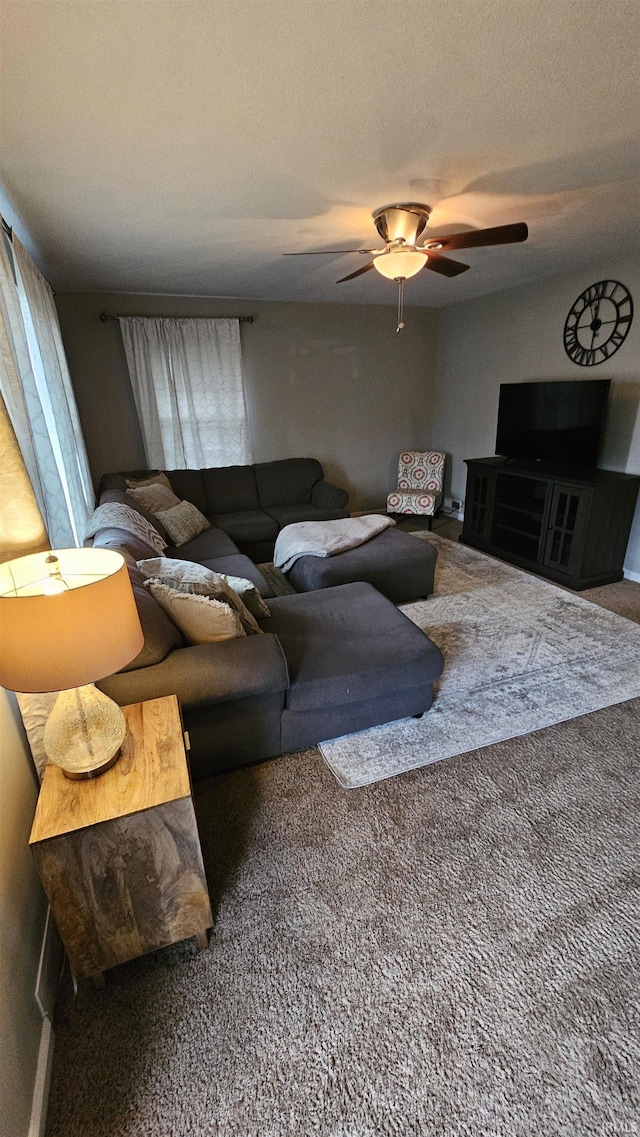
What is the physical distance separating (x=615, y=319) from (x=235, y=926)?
443 cm

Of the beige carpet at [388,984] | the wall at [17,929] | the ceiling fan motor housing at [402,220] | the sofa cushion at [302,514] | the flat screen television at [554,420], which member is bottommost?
the beige carpet at [388,984]

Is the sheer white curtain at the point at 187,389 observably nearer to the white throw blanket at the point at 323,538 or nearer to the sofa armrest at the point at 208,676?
the white throw blanket at the point at 323,538

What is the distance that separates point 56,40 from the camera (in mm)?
1198

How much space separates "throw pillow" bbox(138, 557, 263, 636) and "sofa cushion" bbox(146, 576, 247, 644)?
0.30 feet

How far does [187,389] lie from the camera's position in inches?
178

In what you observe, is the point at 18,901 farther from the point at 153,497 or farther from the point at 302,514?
the point at 302,514

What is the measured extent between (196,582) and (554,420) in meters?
3.36

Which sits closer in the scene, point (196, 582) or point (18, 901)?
point (18, 901)

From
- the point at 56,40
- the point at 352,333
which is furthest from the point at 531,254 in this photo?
the point at 56,40

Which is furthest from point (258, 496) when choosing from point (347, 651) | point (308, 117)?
point (308, 117)

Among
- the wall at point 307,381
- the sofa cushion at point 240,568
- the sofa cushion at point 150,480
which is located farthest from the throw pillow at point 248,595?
the wall at point 307,381

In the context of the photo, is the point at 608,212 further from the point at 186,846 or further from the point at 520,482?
the point at 186,846

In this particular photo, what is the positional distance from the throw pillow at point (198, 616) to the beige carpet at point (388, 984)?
0.65 metres

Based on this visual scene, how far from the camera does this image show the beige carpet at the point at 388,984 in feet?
3.54
